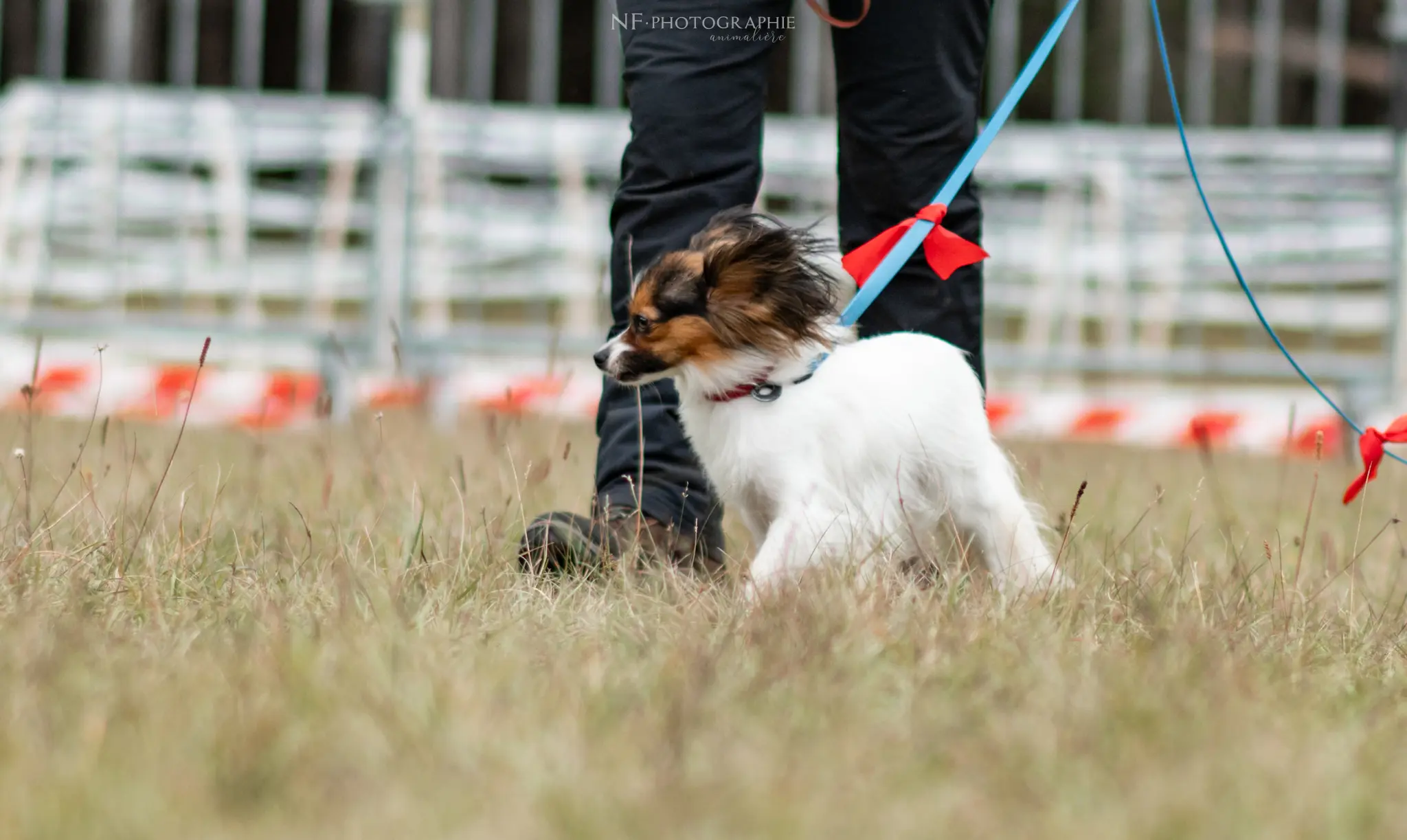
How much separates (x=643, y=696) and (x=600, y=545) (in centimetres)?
86

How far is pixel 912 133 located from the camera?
8.59ft

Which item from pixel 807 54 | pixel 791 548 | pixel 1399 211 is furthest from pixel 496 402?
pixel 1399 211

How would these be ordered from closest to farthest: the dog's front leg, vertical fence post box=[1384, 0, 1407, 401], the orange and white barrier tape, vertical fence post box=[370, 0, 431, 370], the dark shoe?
the dog's front leg < the dark shoe < the orange and white barrier tape < vertical fence post box=[1384, 0, 1407, 401] < vertical fence post box=[370, 0, 431, 370]

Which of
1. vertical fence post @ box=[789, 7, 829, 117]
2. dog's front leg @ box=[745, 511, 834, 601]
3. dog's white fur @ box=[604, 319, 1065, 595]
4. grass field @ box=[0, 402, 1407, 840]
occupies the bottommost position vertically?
grass field @ box=[0, 402, 1407, 840]

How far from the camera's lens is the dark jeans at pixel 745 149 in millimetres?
2527

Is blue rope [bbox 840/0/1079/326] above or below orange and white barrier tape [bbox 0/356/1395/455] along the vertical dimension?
above

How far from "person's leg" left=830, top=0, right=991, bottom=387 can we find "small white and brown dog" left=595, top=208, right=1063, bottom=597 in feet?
0.81

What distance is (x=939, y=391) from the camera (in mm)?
2436

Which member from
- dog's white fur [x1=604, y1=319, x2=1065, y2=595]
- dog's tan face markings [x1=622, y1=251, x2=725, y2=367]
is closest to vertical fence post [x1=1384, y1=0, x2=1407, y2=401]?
dog's white fur [x1=604, y1=319, x2=1065, y2=595]

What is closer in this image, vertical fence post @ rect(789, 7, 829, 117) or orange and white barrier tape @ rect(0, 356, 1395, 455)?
orange and white barrier tape @ rect(0, 356, 1395, 455)

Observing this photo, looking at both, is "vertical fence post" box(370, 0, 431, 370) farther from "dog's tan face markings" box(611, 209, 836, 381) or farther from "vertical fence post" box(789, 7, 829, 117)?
"dog's tan face markings" box(611, 209, 836, 381)

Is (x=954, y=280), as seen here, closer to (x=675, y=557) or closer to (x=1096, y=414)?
(x=675, y=557)

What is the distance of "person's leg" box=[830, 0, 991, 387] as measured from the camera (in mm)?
2574

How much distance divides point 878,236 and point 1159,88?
16.7 metres
